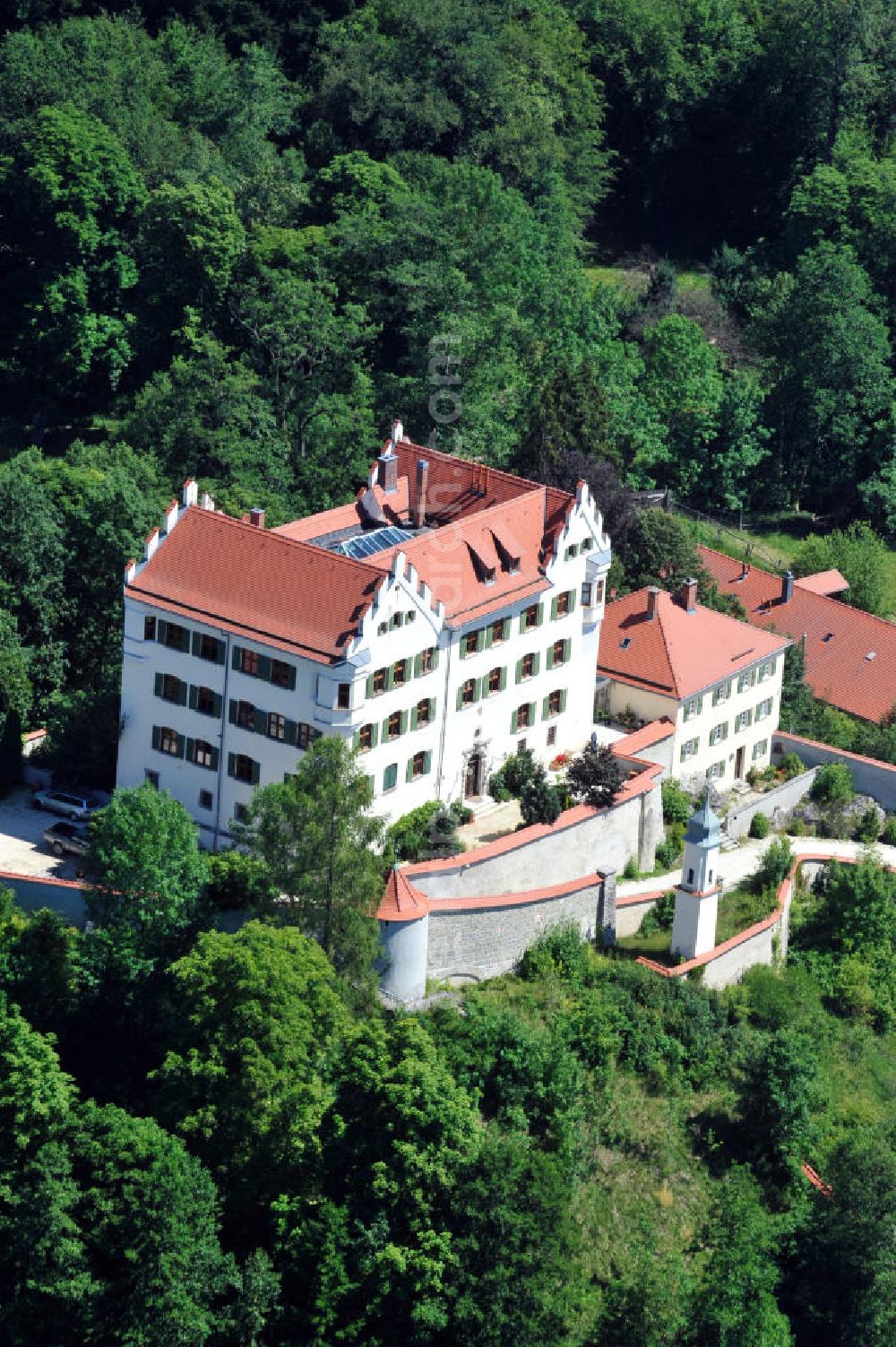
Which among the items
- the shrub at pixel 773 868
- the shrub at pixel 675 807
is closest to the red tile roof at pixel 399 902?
the shrub at pixel 675 807

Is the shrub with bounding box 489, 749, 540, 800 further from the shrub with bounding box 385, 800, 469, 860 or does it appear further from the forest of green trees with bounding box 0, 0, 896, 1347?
the forest of green trees with bounding box 0, 0, 896, 1347

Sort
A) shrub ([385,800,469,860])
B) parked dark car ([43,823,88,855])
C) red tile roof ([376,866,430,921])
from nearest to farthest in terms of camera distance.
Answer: red tile roof ([376,866,430,921])
shrub ([385,800,469,860])
parked dark car ([43,823,88,855])

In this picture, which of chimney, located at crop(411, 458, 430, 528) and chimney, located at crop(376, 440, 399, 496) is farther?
chimney, located at crop(376, 440, 399, 496)

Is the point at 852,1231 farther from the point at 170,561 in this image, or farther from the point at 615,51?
the point at 615,51

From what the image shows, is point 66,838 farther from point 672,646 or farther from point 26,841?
point 672,646

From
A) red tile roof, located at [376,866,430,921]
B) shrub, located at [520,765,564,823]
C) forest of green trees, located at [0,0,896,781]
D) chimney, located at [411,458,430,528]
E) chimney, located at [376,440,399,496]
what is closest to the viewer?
red tile roof, located at [376,866,430,921]

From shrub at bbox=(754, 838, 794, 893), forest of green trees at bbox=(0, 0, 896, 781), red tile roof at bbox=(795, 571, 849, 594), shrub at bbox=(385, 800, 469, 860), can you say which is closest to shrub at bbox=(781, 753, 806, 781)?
shrub at bbox=(754, 838, 794, 893)

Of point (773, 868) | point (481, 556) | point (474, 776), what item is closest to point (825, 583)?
point (773, 868)
